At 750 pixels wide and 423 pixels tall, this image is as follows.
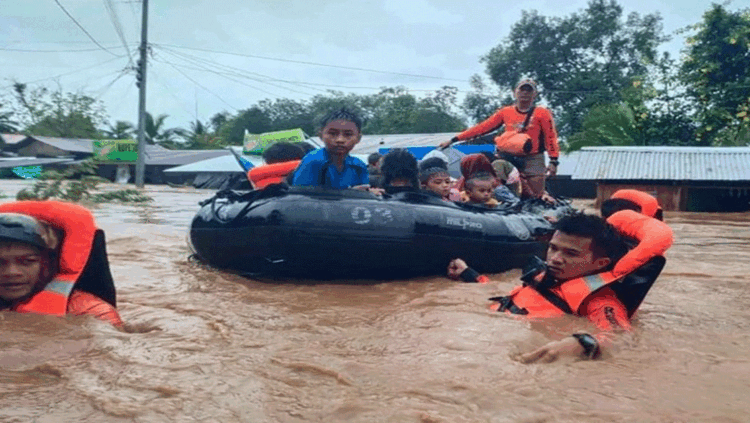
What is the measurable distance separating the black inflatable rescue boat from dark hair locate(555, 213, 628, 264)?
4.66 feet

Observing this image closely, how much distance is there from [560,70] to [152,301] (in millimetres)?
32548

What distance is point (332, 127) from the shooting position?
16.5 ft

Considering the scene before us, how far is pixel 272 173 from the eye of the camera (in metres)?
5.83

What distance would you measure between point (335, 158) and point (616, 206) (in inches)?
Result: 77.2

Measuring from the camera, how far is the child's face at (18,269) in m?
3.00

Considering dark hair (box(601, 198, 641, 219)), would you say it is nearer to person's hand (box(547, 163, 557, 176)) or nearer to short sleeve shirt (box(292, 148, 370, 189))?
short sleeve shirt (box(292, 148, 370, 189))

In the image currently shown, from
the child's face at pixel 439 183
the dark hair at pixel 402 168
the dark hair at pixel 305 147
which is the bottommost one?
the child's face at pixel 439 183

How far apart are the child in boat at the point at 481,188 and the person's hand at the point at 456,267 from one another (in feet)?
3.60

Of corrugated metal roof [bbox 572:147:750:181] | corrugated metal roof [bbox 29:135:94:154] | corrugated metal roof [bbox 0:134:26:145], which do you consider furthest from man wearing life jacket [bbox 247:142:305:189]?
corrugated metal roof [bbox 0:134:26:145]

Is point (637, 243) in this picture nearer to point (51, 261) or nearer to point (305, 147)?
point (51, 261)

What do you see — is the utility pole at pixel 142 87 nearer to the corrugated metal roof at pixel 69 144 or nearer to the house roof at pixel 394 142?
the house roof at pixel 394 142

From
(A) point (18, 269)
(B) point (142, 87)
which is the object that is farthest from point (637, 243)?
(B) point (142, 87)

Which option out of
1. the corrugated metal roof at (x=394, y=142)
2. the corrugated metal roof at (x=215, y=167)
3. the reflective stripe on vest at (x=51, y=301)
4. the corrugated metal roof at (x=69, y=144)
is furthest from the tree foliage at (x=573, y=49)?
the reflective stripe on vest at (x=51, y=301)

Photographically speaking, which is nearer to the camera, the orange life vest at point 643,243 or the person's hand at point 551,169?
the orange life vest at point 643,243
